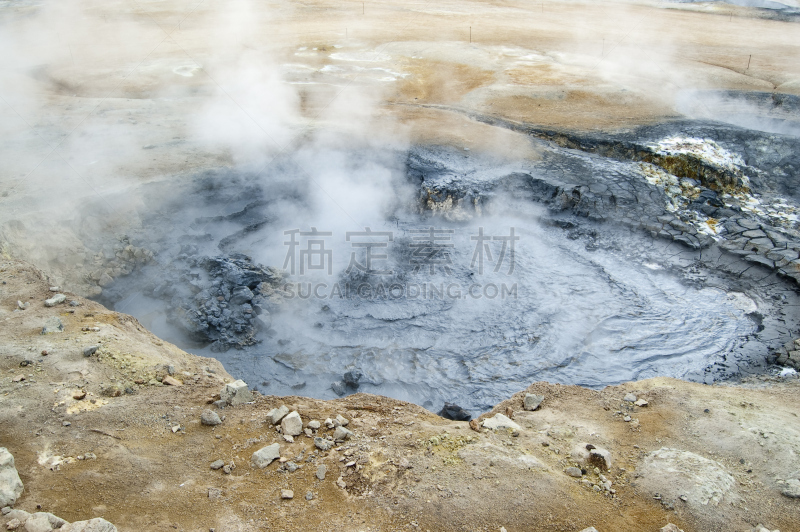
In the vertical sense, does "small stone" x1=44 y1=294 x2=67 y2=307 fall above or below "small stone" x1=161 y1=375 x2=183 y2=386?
above

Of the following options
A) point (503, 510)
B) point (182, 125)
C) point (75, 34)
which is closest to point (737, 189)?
point (503, 510)

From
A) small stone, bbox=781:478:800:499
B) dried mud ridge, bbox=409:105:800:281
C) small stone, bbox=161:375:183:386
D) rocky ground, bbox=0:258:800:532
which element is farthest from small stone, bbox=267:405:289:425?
dried mud ridge, bbox=409:105:800:281

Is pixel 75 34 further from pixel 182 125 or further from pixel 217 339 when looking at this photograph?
pixel 217 339

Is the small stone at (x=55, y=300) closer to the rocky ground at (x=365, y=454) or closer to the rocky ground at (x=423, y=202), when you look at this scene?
the rocky ground at (x=423, y=202)

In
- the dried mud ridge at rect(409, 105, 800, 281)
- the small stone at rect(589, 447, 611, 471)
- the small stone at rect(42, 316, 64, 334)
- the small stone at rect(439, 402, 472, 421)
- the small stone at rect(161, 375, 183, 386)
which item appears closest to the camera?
the small stone at rect(589, 447, 611, 471)

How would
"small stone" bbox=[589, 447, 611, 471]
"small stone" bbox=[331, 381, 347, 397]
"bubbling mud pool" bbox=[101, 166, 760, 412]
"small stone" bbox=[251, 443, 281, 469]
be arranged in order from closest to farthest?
"small stone" bbox=[251, 443, 281, 469], "small stone" bbox=[589, 447, 611, 471], "small stone" bbox=[331, 381, 347, 397], "bubbling mud pool" bbox=[101, 166, 760, 412]

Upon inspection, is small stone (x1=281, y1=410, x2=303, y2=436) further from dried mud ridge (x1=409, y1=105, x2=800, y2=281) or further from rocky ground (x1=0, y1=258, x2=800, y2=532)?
dried mud ridge (x1=409, y1=105, x2=800, y2=281)
